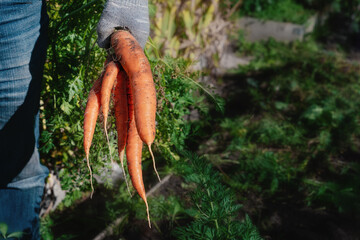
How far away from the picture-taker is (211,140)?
299 cm

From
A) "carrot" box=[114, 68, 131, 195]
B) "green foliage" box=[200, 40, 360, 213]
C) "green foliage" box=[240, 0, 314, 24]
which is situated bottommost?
"green foliage" box=[200, 40, 360, 213]

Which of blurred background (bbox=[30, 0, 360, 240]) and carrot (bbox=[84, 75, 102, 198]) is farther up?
carrot (bbox=[84, 75, 102, 198])

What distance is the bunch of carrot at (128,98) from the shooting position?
1305 millimetres

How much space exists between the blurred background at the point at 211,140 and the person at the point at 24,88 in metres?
0.10

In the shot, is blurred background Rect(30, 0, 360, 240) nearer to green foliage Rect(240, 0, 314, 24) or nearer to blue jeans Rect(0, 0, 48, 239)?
blue jeans Rect(0, 0, 48, 239)

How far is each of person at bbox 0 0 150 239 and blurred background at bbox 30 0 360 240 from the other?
0.10 m

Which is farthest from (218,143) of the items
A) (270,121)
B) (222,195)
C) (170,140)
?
(222,195)

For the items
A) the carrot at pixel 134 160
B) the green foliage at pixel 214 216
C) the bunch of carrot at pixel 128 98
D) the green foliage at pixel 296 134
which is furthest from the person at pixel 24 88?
the green foliage at pixel 296 134

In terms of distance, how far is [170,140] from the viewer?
1816 mm

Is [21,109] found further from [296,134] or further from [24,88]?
[296,134]

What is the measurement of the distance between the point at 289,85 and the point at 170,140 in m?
2.57

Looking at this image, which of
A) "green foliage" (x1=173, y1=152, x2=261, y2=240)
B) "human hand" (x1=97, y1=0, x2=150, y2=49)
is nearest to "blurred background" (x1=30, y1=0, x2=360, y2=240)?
"green foliage" (x1=173, y1=152, x2=261, y2=240)

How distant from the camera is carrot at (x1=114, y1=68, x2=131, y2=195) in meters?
1.52

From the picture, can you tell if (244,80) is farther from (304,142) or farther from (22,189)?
(22,189)
